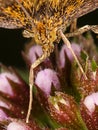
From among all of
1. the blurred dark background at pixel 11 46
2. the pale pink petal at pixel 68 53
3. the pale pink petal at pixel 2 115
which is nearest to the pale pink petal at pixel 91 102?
the pale pink petal at pixel 2 115

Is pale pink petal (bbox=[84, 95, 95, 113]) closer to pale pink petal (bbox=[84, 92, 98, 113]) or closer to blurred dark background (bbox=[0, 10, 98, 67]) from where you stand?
pale pink petal (bbox=[84, 92, 98, 113])

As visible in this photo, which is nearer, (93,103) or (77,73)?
(93,103)

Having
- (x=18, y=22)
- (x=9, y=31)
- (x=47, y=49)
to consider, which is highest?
(x=18, y=22)

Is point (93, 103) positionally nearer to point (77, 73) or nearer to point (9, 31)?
point (77, 73)

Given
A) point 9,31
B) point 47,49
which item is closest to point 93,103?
point 47,49

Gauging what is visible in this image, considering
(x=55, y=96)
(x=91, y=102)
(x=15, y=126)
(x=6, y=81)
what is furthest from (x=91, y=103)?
(x=6, y=81)

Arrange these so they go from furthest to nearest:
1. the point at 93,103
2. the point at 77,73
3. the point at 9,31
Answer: the point at 9,31, the point at 77,73, the point at 93,103

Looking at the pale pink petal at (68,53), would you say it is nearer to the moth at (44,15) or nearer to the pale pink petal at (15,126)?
the moth at (44,15)
